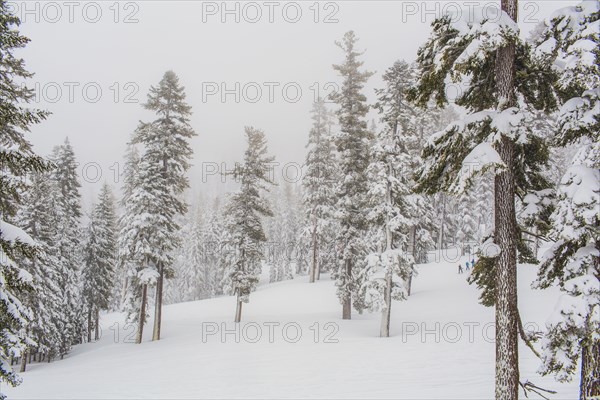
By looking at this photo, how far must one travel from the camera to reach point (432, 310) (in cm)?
2938

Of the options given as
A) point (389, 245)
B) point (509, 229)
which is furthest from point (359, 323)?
point (509, 229)

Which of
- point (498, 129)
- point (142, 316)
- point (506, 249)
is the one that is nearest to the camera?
point (498, 129)

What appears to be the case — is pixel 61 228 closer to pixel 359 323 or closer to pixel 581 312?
pixel 359 323

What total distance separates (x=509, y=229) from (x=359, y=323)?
22511 millimetres

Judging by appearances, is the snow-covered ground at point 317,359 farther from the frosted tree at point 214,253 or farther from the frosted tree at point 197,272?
the frosted tree at point 197,272

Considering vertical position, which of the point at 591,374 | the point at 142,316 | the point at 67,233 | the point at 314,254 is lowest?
the point at 142,316

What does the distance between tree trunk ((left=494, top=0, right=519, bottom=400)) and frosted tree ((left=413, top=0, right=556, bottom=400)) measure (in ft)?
0.06

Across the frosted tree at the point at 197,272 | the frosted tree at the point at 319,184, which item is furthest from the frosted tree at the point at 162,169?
the frosted tree at the point at 197,272

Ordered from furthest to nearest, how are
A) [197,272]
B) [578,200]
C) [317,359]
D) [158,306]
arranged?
[197,272]
[158,306]
[317,359]
[578,200]

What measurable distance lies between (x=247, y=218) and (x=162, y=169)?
7.43 meters

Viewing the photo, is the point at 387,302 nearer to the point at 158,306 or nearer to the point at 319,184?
the point at 158,306

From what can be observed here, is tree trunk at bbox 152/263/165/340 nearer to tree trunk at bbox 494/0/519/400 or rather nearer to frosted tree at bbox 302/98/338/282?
frosted tree at bbox 302/98/338/282

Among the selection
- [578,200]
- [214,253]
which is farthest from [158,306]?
[214,253]

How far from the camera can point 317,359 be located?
18547 millimetres
